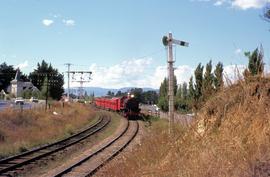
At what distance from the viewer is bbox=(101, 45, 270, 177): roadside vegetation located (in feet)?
19.7

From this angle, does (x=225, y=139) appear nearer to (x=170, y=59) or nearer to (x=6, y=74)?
(x=170, y=59)

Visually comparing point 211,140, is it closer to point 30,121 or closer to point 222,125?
point 222,125

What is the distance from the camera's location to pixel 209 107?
7828 mm

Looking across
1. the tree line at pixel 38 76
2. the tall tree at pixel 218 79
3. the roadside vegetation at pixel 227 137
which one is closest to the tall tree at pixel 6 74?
the tree line at pixel 38 76

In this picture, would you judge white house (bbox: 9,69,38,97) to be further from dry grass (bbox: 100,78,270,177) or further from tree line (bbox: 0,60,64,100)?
dry grass (bbox: 100,78,270,177)

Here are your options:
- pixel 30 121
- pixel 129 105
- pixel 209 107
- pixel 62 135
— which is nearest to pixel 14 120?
pixel 30 121

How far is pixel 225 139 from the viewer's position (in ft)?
21.7

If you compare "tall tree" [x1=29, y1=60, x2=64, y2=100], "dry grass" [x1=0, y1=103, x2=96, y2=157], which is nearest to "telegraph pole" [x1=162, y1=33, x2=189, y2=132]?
"dry grass" [x1=0, y1=103, x2=96, y2=157]

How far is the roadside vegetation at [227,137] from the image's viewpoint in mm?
6016

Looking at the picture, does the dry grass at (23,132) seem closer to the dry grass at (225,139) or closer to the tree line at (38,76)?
the dry grass at (225,139)

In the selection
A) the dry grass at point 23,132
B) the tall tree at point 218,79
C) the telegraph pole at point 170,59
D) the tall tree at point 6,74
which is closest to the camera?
the tall tree at point 218,79

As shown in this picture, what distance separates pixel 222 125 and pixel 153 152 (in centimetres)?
226

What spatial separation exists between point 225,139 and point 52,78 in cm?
11666

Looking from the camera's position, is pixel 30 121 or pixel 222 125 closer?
pixel 222 125
